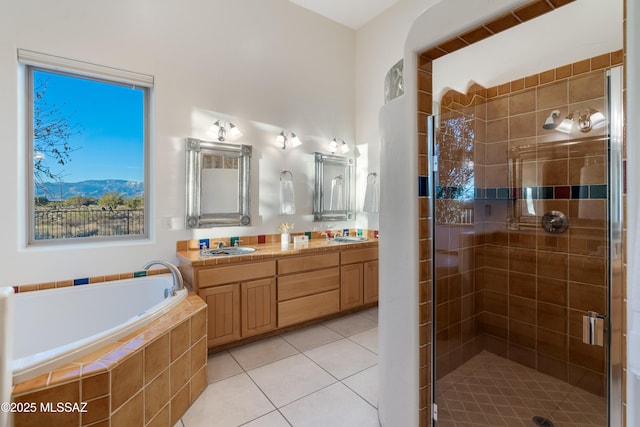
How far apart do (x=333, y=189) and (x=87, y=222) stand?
2.64 metres

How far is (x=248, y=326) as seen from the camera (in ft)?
8.95

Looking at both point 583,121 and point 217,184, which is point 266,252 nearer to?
point 217,184

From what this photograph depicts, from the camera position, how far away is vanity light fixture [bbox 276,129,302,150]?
351cm

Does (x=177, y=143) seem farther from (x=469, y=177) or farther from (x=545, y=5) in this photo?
(x=545, y=5)

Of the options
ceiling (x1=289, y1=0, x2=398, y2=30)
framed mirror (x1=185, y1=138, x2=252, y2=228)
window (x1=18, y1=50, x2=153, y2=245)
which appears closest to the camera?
window (x1=18, y1=50, x2=153, y2=245)

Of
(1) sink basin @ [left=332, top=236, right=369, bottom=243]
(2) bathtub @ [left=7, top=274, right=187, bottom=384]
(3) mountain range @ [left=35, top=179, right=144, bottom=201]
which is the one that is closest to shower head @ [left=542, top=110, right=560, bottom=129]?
(1) sink basin @ [left=332, top=236, right=369, bottom=243]

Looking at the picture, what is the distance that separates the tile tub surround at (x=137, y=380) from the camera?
4.08 ft

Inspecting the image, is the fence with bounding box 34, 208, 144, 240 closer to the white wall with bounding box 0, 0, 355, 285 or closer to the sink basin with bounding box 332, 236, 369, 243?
the white wall with bounding box 0, 0, 355, 285

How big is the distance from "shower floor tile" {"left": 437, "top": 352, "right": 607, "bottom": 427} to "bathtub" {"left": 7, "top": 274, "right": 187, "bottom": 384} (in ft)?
6.09

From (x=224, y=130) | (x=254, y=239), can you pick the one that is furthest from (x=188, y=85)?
(x=254, y=239)

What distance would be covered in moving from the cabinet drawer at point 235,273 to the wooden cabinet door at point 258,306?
2.5 inches

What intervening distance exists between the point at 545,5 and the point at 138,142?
3.14 meters

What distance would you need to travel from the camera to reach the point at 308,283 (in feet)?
10.1

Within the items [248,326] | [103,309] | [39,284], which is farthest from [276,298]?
[39,284]
